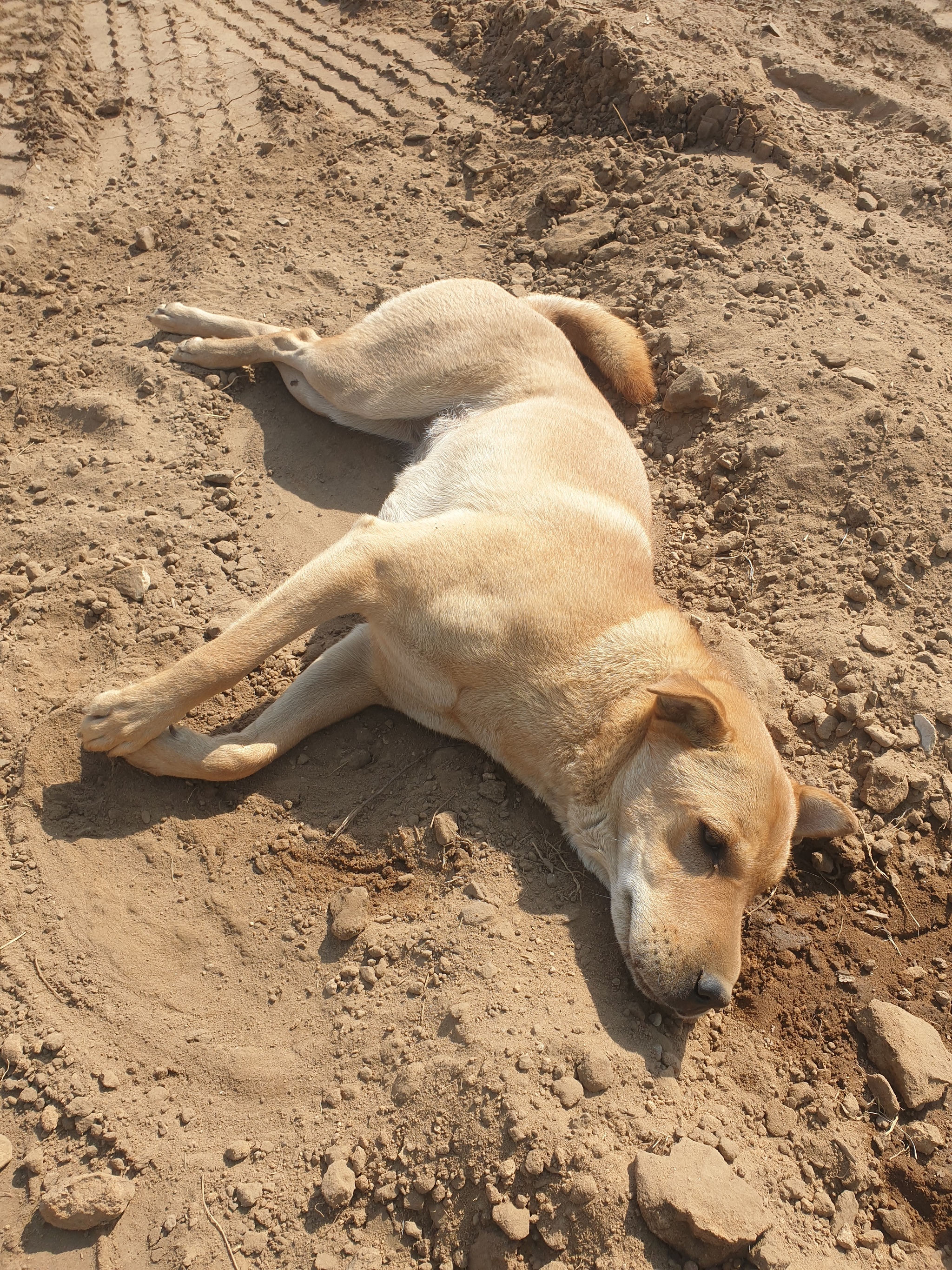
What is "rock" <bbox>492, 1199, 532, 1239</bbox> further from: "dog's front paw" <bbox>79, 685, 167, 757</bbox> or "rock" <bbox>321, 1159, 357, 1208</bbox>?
"dog's front paw" <bbox>79, 685, 167, 757</bbox>

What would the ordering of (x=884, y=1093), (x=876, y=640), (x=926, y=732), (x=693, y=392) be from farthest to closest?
(x=693, y=392) → (x=876, y=640) → (x=926, y=732) → (x=884, y=1093)

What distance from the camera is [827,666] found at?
171 inches

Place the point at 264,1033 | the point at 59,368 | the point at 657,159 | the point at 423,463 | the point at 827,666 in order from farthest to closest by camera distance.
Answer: the point at 657,159, the point at 59,368, the point at 423,463, the point at 827,666, the point at 264,1033

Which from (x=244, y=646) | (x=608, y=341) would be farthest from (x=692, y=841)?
(x=608, y=341)

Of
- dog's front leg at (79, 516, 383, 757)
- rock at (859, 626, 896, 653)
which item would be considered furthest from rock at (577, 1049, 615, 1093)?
rock at (859, 626, 896, 653)

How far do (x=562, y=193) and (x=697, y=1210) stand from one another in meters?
6.58

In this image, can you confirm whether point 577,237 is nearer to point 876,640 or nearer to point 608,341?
point 608,341

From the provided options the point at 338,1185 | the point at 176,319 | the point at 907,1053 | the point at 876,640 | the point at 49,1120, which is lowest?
the point at 49,1120

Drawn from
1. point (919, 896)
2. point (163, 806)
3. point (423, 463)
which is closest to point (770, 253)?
point (423, 463)

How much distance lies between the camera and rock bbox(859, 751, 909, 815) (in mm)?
3941

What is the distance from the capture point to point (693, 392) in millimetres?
5477

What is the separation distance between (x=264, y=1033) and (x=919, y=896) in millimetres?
2809

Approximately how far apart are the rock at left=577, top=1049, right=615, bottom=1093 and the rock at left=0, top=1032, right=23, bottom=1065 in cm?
189

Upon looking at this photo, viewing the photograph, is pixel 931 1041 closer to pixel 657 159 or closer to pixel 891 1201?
pixel 891 1201
